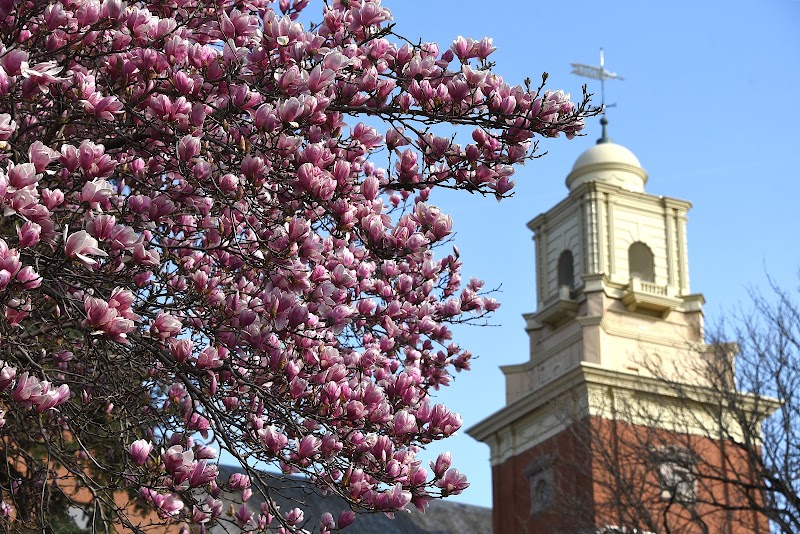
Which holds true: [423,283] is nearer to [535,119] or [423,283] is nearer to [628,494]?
[535,119]

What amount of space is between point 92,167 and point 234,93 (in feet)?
2.87

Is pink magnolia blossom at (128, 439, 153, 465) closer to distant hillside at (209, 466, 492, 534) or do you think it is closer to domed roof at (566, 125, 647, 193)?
distant hillside at (209, 466, 492, 534)

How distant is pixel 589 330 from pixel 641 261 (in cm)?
420

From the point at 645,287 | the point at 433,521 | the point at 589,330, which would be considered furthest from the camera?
the point at 433,521

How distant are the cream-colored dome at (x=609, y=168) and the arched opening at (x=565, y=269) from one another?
203 cm

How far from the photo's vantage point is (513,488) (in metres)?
34.4

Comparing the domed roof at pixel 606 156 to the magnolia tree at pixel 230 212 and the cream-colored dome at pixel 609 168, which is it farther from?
the magnolia tree at pixel 230 212

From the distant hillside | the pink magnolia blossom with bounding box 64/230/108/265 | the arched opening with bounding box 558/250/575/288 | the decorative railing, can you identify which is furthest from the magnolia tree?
the arched opening with bounding box 558/250/575/288

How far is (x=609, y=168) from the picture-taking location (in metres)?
37.6

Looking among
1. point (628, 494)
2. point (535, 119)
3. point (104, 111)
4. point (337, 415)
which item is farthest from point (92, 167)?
point (628, 494)

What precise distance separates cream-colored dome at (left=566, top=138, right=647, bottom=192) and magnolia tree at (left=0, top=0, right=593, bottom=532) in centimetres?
3097

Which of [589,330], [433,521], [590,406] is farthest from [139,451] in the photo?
[433,521]

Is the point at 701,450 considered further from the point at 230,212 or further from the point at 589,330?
the point at 230,212

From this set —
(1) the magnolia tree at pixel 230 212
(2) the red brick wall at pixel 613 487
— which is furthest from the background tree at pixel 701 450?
(1) the magnolia tree at pixel 230 212
